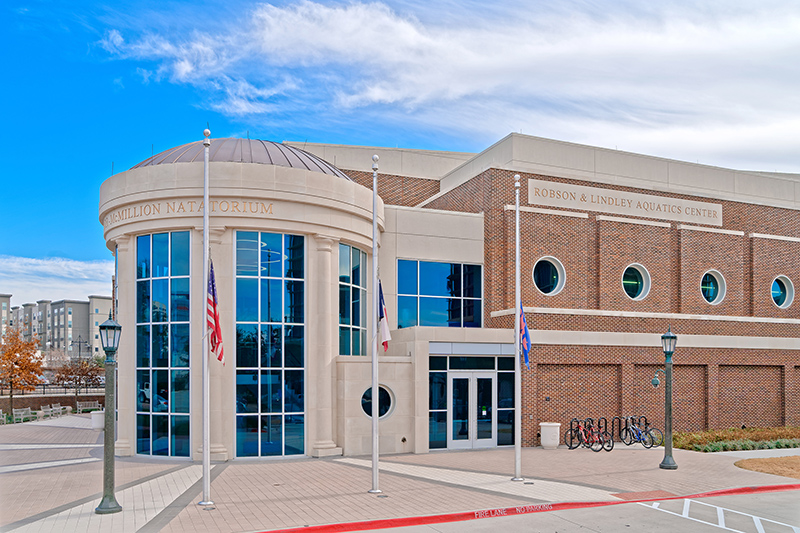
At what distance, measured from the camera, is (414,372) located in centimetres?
2336

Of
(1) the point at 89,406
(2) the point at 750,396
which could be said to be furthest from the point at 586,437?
(1) the point at 89,406

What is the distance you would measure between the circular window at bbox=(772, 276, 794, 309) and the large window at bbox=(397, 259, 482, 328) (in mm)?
15222

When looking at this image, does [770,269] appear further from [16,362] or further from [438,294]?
[16,362]

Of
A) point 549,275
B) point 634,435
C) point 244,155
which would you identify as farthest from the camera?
point 549,275

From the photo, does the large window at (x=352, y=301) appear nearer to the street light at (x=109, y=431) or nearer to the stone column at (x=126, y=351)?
the stone column at (x=126, y=351)

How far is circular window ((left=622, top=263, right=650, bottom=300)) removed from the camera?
96.2ft

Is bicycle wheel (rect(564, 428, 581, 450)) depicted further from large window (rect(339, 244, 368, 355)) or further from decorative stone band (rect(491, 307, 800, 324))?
large window (rect(339, 244, 368, 355))

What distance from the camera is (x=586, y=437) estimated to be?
24.9m

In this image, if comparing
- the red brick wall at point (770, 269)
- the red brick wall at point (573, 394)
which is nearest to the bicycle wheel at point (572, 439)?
the red brick wall at point (573, 394)

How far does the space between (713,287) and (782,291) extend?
4530 mm

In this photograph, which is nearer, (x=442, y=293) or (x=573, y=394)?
(x=573, y=394)

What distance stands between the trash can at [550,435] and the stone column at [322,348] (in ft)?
24.8

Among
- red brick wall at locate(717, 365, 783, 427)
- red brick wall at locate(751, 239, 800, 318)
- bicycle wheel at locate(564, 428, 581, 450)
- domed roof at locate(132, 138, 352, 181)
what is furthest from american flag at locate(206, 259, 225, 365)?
red brick wall at locate(751, 239, 800, 318)

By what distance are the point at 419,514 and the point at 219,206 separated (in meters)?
12.2
